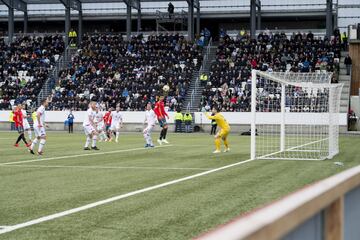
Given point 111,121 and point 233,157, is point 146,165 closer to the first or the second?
point 233,157

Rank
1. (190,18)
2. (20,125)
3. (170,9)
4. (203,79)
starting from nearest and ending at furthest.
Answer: (20,125), (203,79), (190,18), (170,9)

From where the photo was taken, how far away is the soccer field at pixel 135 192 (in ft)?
26.2

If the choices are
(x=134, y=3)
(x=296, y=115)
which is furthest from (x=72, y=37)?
(x=296, y=115)

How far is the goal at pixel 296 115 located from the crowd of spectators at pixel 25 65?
65.1ft

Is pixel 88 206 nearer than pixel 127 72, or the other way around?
pixel 88 206

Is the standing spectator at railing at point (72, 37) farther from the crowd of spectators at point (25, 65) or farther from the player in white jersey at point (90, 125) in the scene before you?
the player in white jersey at point (90, 125)

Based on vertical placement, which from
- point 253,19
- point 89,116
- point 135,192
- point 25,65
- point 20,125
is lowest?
point 135,192

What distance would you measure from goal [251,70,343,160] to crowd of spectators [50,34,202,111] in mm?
10115

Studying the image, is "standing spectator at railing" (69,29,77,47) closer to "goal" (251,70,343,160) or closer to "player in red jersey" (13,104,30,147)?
"goal" (251,70,343,160)

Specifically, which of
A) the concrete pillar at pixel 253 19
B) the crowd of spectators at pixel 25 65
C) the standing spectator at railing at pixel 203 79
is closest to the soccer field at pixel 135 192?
the standing spectator at railing at pixel 203 79

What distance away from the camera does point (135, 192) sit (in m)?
11.7

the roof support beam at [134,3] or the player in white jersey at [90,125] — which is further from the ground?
Answer: the roof support beam at [134,3]

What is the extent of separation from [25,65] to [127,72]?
30.6 feet

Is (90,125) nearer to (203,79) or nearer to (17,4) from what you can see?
(203,79)
